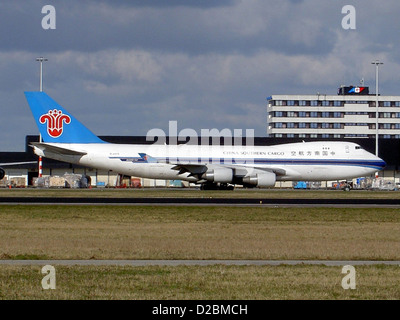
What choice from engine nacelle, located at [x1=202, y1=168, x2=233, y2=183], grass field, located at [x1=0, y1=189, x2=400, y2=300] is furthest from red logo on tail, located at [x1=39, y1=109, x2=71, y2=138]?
grass field, located at [x1=0, y1=189, x2=400, y2=300]

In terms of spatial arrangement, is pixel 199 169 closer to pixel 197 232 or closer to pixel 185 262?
pixel 197 232

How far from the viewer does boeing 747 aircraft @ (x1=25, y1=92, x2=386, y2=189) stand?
231 ft

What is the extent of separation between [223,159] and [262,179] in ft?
18.0

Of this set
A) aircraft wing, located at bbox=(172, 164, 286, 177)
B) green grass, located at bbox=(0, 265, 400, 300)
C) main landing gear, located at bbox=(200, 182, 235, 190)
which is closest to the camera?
green grass, located at bbox=(0, 265, 400, 300)

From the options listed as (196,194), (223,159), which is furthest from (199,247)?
(223,159)

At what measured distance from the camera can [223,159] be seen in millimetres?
71875

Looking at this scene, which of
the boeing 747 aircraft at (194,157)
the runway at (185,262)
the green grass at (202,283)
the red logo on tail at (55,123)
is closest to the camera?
the green grass at (202,283)

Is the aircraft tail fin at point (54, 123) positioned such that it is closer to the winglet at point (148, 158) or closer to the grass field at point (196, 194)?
the winglet at point (148, 158)

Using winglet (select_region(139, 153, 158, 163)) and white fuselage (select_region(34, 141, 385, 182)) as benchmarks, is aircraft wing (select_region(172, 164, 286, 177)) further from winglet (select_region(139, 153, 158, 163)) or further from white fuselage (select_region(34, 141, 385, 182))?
winglet (select_region(139, 153, 158, 163))

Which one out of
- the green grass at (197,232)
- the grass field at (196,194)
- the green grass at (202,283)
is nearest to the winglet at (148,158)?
the grass field at (196,194)

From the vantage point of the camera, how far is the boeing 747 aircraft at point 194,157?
7050cm

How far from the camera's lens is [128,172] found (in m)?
72.6

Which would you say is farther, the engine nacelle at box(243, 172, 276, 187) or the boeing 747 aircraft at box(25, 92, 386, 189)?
the boeing 747 aircraft at box(25, 92, 386, 189)

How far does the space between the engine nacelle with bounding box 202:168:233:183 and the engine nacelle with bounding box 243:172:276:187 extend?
66.7 inches
